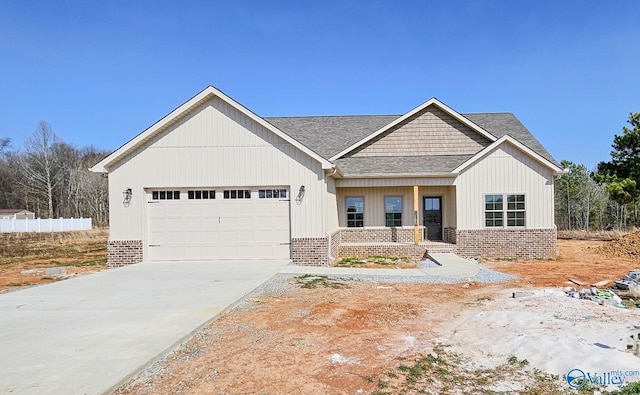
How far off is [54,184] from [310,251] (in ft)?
161

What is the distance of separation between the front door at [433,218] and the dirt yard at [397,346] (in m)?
8.75

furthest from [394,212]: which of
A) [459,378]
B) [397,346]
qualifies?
[459,378]

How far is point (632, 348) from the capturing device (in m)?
4.70

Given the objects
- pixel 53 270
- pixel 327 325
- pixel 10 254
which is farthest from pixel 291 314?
pixel 10 254

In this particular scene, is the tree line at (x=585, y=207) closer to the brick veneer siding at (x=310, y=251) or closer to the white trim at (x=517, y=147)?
the white trim at (x=517, y=147)

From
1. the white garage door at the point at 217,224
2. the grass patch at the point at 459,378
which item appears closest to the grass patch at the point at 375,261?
the white garage door at the point at 217,224

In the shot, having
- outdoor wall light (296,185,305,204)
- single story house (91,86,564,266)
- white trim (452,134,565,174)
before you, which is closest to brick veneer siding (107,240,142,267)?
single story house (91,86,564,266)

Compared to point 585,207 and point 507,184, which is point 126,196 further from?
point 585,207

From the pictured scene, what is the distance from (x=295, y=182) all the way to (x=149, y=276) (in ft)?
17.6

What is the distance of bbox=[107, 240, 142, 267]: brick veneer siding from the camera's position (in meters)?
13.8

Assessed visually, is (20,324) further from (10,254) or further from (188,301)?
(10,254)

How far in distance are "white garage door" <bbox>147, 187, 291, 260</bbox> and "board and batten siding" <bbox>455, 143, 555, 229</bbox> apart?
733cm

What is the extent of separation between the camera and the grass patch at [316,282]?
1002 cm

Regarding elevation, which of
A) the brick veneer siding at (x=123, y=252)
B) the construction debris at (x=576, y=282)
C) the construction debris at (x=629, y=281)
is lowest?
the construction debris at (x=576, y=282)
